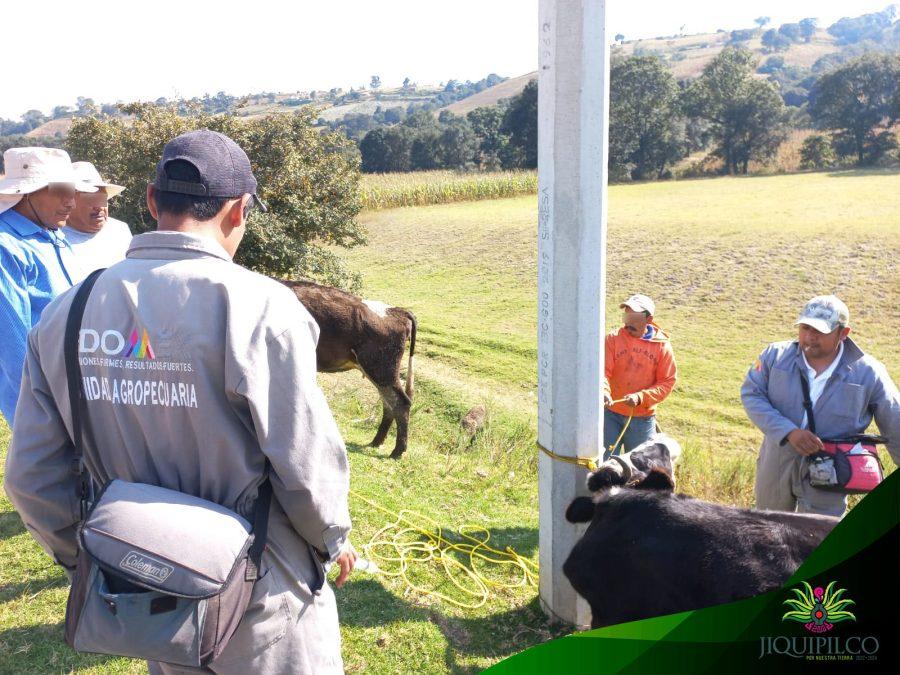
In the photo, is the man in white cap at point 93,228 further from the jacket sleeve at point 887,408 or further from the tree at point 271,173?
the tree at point 271,173

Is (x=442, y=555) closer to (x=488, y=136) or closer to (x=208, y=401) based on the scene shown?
(x=208, y=401)

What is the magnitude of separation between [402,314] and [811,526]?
5.89 metres

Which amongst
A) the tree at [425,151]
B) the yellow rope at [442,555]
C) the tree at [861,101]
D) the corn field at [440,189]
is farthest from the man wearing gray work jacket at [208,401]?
the tree at [425,151]

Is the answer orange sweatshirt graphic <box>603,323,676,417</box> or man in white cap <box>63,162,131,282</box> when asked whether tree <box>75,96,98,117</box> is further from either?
orange sweatshirt graphic <box>603,323,676,417</box>

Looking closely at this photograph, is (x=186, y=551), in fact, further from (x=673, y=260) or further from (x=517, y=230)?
(x=517, y=230)

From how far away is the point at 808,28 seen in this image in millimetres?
168250

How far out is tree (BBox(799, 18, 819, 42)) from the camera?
15920cm

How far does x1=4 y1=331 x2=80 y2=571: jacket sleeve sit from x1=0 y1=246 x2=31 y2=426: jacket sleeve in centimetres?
170

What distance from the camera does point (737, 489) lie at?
296 inches

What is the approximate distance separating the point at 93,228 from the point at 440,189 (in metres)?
31.1

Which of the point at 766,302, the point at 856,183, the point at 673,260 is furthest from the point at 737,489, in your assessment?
the point at 856,183

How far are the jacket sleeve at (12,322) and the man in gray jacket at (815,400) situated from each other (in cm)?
430

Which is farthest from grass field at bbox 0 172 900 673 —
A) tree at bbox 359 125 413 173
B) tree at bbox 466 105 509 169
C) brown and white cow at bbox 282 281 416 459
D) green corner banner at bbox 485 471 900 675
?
tree at bbox 359 125 413 173

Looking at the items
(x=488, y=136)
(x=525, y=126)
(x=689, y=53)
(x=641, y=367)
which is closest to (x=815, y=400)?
(x=641, y=367)
